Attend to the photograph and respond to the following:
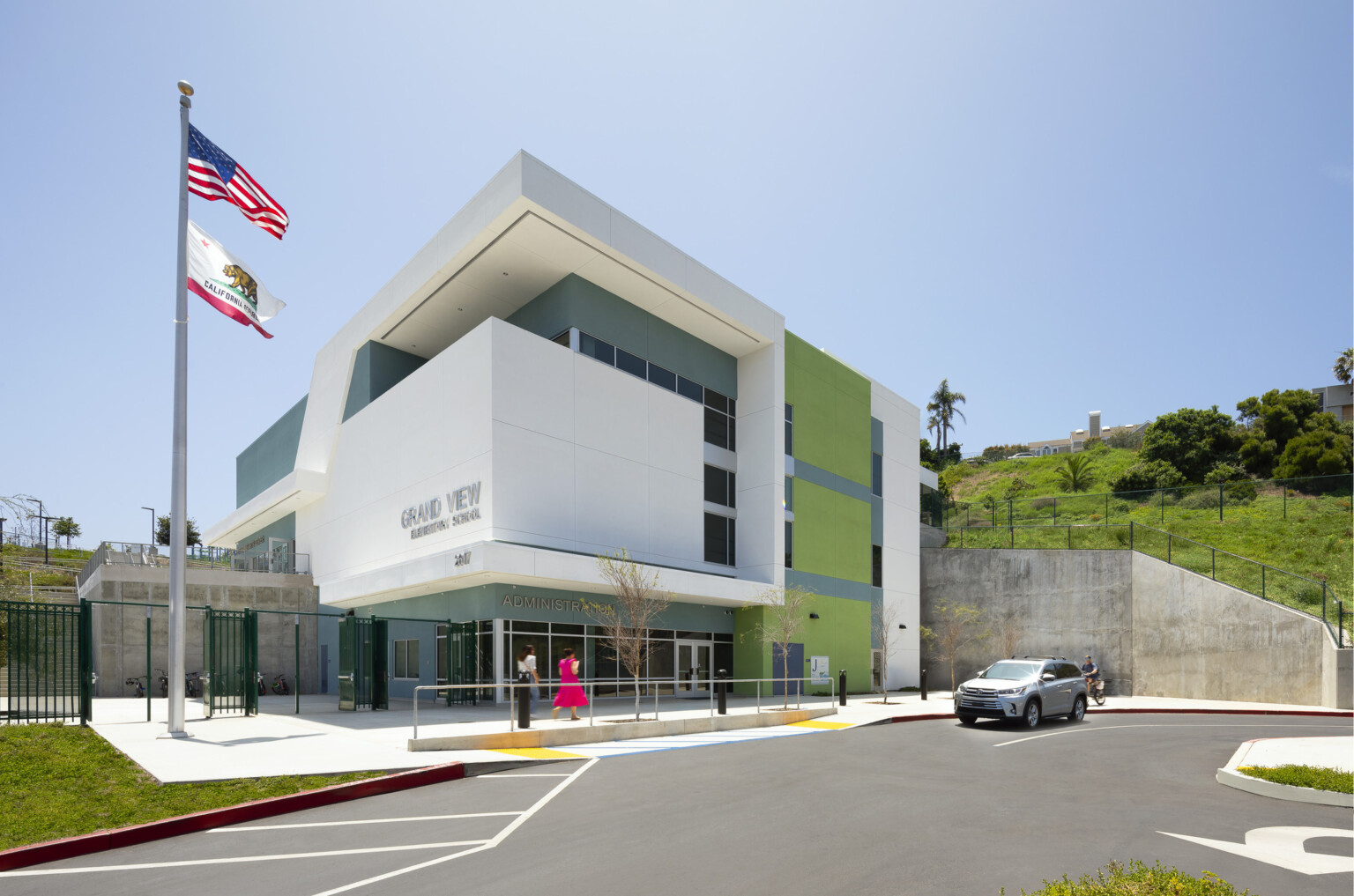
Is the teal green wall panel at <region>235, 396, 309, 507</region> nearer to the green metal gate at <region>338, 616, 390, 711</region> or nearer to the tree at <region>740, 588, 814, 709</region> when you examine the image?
the green metal gate at <region>338, 616, 390, 711</region>

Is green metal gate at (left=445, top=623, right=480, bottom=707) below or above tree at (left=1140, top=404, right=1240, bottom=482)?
below

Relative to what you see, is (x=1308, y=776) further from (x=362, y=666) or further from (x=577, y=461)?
(x=362, y=666)

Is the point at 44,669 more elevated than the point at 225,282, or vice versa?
the point at 225,282

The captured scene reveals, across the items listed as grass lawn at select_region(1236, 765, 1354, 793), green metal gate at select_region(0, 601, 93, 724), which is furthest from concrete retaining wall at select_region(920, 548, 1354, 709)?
green metal gate at select_region(0, 601, 93, 724)

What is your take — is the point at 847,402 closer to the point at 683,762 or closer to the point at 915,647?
the point at 915,647

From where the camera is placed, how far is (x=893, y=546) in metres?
39.4

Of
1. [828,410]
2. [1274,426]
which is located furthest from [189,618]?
[1274,426]

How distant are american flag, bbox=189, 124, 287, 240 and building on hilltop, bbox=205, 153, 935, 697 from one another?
270 inches

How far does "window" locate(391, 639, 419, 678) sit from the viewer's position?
28578 mm

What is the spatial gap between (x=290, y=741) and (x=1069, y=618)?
31.5 metres

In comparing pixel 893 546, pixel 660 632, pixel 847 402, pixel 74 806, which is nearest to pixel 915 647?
pixel 893 546

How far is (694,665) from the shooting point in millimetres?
30641

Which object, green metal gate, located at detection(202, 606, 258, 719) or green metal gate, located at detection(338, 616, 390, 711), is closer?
green metal gate, located at detection(202, 606, 258, 719)

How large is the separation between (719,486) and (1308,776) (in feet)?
76.4
